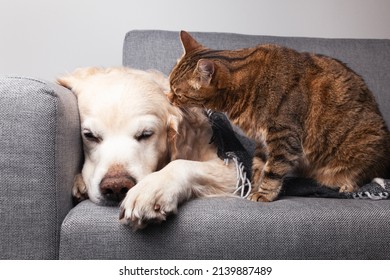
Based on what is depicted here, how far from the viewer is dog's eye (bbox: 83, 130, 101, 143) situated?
4.58ft

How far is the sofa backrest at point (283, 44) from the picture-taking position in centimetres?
202

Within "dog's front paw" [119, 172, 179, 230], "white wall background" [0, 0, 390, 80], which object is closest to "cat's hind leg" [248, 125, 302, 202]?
"dog's front paw" [119, 172, 179, 230]


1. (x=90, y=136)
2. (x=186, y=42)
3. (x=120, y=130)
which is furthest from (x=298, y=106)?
(x=90, y=136)

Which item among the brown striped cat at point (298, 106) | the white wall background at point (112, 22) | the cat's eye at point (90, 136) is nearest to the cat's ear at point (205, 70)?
the brown striped cat at point (298, 106)

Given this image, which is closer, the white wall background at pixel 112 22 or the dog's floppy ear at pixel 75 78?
the dog's floppy ear at pixel 75 78

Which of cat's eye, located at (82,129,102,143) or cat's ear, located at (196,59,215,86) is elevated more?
cat's ear, located at (196,59,215,86)

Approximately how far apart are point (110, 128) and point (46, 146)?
0.30 meters

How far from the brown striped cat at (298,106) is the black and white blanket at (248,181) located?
0.06 meters

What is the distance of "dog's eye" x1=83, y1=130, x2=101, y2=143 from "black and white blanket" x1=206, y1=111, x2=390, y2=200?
0.45 meters

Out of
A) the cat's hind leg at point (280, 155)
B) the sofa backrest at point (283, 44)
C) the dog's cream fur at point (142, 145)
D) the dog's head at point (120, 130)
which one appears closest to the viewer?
the dog's cream fur at point (142, 145)

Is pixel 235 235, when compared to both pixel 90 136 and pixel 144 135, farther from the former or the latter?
pixel 90 136

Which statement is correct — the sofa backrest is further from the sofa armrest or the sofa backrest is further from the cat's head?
the sofa armrest

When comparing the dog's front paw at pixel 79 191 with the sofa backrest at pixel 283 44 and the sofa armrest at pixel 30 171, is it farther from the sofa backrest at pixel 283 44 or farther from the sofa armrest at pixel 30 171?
the sofa backrest at pixel 283 44
